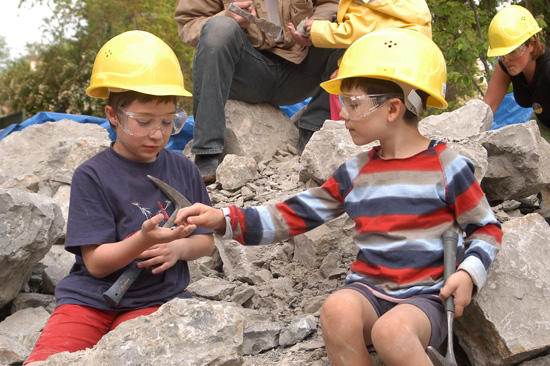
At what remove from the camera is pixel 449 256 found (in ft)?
7.16

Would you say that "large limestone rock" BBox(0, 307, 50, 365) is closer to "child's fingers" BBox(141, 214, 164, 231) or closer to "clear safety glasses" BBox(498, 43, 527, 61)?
"child's fingers" BBox(141, 214, 164, 231)

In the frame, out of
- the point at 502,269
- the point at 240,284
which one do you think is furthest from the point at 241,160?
the point at 502,269

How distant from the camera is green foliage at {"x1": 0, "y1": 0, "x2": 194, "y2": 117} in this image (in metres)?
10.4

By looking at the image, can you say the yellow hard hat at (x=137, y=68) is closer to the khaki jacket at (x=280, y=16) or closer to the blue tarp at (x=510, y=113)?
the khaki jacket at (x=280, y=16)

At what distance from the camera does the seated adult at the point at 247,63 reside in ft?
14.2

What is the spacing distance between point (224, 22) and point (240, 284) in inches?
81.5

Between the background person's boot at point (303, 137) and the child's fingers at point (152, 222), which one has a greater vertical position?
the child's fingers at point (152, 222)

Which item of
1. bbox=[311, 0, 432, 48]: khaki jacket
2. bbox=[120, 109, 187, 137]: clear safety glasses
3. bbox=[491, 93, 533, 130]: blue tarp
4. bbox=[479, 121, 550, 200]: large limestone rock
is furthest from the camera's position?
bbox=[491, 93, 533, 130]: blue tarp

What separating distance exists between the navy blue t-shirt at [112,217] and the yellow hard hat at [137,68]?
30 cm

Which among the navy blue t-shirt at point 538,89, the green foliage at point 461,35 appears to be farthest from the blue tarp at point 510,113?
the navy blue t-shirt at point 538,89

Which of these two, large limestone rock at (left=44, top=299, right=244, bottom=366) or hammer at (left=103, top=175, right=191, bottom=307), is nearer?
large limestone rock at (left=44, top=299, right=244, bottom=366)

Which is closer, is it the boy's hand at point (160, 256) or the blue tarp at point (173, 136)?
the boy's hand at point (160, 256)

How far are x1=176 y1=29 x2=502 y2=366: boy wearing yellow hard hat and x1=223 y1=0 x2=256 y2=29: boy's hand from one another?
2.13 metres

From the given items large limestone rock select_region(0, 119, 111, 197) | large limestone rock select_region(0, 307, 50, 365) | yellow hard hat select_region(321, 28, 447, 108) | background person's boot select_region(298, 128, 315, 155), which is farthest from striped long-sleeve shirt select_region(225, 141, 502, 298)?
large limestone rock select_region(0, 119, 111, 197)
